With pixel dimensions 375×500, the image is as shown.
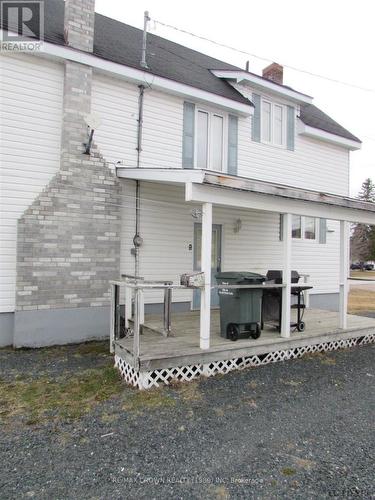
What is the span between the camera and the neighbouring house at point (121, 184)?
6.61 m

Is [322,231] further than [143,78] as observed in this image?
Yes

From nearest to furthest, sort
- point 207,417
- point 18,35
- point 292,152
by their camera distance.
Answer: point 207,417, point 18,35, point 292,152

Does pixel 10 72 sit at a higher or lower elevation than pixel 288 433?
higher

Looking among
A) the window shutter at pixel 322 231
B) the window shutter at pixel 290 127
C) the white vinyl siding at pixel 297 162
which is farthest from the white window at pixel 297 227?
the window shutter at pixel 290 127

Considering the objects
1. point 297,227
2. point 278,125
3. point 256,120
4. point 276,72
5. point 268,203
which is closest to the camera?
point 268,203

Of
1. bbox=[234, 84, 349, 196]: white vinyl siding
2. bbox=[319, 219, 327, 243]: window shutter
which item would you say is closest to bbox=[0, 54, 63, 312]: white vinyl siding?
bbox=[234, 84, 349, 196]: white vinyl siding

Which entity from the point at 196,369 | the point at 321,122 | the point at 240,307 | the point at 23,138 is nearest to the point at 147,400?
the point at 196,369

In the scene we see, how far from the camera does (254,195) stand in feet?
19.0

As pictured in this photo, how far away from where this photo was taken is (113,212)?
7594 mm

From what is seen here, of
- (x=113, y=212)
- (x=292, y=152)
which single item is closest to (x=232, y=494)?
(x=113, y=212)

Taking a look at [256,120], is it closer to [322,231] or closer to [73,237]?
[322,231]

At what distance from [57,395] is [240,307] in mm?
2893

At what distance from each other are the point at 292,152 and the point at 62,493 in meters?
10.2

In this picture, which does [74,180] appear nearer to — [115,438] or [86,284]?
[86,284]
